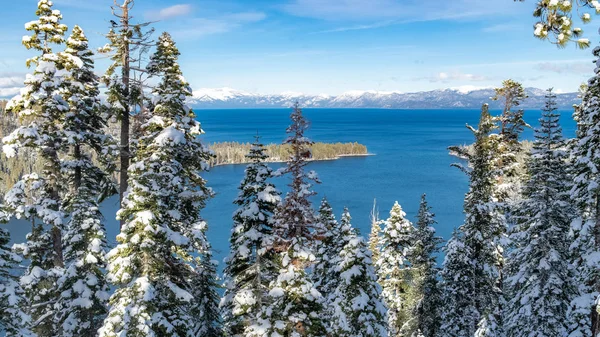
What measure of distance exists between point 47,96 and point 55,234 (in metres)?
5.60

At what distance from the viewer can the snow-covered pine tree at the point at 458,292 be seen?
23.9 metres

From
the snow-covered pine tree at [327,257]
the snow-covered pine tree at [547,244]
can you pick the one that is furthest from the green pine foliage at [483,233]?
the snow-covered pine tree at [327,257]

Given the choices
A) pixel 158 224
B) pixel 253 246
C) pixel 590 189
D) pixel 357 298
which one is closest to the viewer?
pixel 590 189

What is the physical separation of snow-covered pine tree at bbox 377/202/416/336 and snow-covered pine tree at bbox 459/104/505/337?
824 cm

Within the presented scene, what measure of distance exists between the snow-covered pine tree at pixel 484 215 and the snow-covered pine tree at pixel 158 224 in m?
14.6

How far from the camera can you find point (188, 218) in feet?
57.8

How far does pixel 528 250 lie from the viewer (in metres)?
19.8

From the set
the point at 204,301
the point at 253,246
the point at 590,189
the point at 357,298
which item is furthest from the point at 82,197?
the point at 590,189

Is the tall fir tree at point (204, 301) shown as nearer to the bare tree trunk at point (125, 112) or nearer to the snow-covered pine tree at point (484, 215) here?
the bare tree trunk at point (125, 112)

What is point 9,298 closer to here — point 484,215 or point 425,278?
point 484,215

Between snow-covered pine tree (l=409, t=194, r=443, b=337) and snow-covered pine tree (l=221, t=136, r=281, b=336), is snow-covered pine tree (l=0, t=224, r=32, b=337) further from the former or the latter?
snow-covered pine tree (l=409, t=194, r=443, b=337)

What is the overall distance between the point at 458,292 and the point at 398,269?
5.83 meters

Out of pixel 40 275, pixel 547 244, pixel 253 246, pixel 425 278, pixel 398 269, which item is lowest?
pixel 425 278

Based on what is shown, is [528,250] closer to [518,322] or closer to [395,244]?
[518,322]
